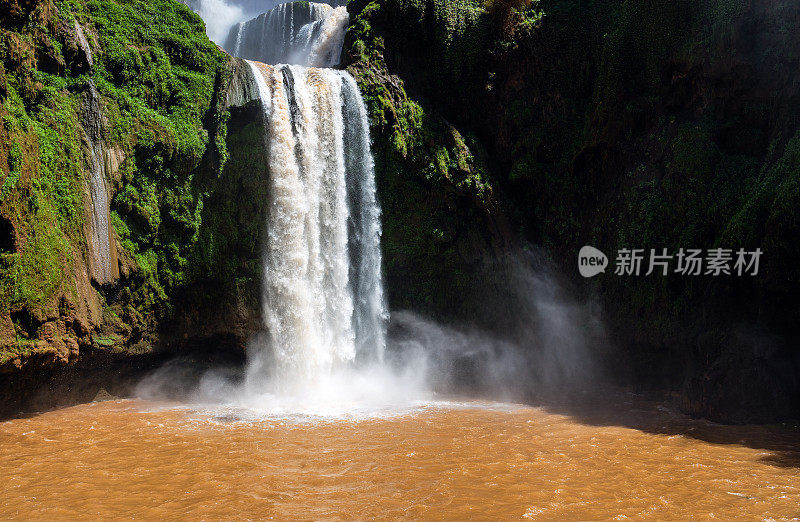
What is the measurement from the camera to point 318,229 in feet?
44.0

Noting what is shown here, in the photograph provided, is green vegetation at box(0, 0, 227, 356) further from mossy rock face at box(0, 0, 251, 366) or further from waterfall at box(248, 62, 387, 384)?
waterfall at box(248, 62, 387, 384)

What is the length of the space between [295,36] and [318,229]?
38.3ft

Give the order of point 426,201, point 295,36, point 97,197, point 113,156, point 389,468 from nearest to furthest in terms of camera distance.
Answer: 1. point 389,468
2. point 97,197
3. point 113,156
4. point 426,201
5. point 295,36

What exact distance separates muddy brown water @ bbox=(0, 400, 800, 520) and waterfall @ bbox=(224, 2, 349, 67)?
1366cm

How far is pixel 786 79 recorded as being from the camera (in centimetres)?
1161

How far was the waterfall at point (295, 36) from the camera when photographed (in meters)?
19.3

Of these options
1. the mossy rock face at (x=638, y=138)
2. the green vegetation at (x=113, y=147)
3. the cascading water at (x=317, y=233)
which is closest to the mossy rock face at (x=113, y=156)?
the green vegetation at (x=113, y=147)

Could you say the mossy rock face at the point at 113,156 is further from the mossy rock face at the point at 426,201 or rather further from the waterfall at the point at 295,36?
the waterfall at the point at 295,36

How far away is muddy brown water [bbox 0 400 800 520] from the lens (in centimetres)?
592

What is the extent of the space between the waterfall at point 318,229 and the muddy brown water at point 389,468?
3.11 meters

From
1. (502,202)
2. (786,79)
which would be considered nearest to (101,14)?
(502,202)

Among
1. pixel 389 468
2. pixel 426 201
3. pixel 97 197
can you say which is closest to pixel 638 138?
pixel 426 201

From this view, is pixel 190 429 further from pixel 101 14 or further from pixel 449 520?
pixel 101 14

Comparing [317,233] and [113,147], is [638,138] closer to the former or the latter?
[317,233]
